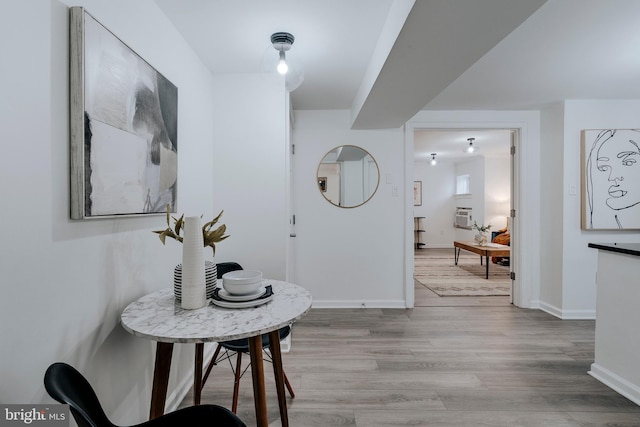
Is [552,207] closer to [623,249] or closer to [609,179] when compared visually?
[609,179]

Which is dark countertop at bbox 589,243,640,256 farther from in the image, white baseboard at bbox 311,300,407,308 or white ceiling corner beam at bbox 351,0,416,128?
white baseboard at bbox 311,300,407,308

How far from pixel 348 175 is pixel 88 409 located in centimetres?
302

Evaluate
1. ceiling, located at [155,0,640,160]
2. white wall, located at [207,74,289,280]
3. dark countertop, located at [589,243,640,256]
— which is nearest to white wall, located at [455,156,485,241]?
ceiling, located at [155,0,640,160]

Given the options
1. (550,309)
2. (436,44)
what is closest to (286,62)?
(436,44)

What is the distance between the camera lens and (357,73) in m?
2.57

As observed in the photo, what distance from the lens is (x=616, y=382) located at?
2008 mm

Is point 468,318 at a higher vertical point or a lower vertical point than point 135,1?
lower

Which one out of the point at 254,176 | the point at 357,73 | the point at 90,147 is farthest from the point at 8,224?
the point at 357,73

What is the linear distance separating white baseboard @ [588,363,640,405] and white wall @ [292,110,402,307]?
172 centimetres

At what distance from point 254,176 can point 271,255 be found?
2.03ft

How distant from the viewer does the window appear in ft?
26.3

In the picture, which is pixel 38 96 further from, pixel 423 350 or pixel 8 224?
pixel 423 350

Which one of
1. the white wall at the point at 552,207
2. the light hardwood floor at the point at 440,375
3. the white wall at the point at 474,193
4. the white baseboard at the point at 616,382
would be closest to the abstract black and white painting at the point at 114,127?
the light hardwood floor at the point at 440,375

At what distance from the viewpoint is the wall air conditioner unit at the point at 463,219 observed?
7.82m
